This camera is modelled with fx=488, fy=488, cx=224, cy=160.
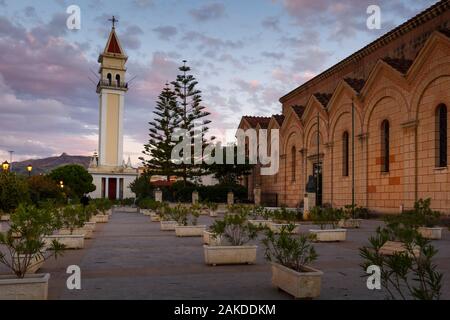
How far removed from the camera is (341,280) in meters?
8.27

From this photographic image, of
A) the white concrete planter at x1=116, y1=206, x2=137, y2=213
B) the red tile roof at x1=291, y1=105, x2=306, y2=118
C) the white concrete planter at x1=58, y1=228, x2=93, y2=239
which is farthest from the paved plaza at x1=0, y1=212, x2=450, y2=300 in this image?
the white concrete planter at x1=116, y1=206, x2=137, y2=213

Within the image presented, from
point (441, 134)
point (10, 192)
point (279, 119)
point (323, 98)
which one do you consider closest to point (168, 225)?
point (10, 192)

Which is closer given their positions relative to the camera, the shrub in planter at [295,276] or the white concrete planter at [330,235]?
the shrub in planter at [295,276]

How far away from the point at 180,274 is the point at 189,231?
8.10m

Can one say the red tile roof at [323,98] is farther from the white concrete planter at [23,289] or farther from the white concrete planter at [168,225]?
the white concrete planter at [23,289]

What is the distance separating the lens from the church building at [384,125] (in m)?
21.6

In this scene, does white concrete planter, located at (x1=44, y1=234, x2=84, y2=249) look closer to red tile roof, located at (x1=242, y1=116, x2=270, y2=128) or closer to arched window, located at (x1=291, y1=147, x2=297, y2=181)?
arched window, located at (x1=291, y1=147, x2=297, y2=181)

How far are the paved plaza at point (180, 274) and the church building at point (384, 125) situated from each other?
9.18 meters

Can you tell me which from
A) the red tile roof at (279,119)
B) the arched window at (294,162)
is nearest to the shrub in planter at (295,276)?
the arched window at (294,162)

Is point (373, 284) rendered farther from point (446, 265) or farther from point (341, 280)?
point (446, 265)

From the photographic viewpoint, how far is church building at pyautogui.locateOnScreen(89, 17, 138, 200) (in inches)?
2596

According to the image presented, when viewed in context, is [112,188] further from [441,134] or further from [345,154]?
[441,134]

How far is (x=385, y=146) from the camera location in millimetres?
25953
